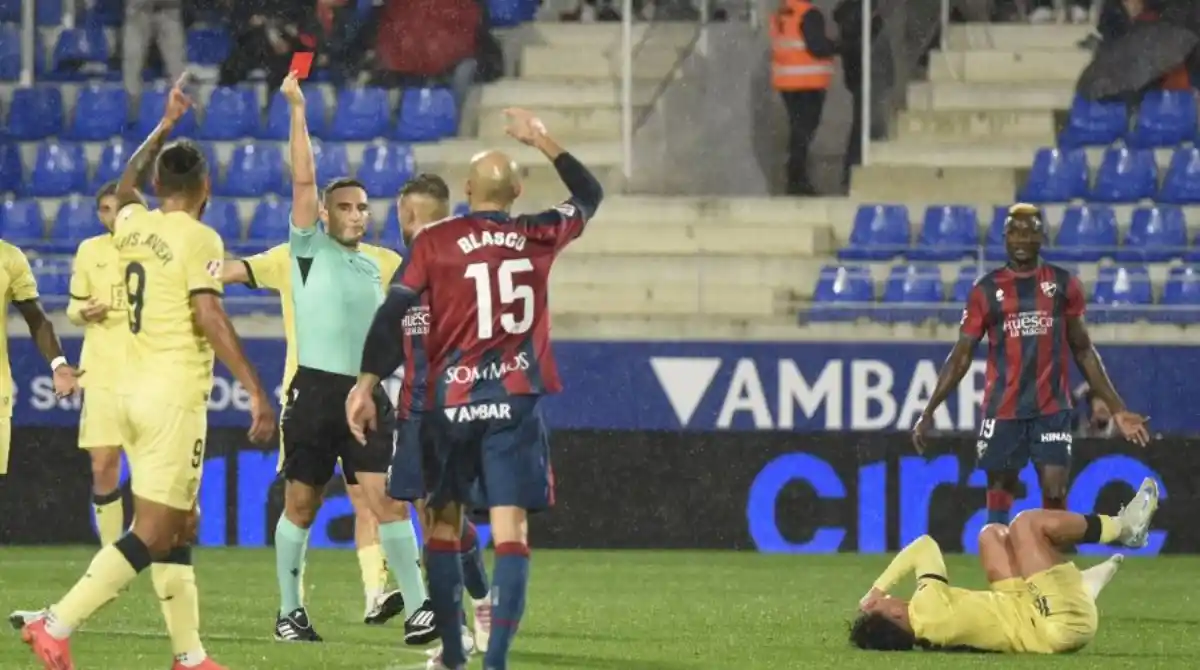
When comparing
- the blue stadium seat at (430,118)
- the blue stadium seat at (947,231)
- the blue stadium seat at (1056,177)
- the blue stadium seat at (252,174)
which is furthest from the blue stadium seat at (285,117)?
the blue stadium seat at (1056,177)

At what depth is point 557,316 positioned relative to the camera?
733 inches

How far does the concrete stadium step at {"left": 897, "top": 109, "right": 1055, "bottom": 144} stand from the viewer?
2061cm

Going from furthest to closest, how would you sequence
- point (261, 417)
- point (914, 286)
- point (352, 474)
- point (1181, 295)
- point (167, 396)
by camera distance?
point (914, 286), point (1181, 295), point (352, 474), point (167, 396), point (261, 417)

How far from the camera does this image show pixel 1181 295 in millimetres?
18281

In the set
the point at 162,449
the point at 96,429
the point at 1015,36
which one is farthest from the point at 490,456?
the point at 1015,36

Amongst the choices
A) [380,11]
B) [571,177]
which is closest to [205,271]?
[571,177]

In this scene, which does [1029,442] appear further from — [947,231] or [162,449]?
[947,231]

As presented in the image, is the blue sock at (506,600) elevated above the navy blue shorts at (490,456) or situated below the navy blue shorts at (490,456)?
below

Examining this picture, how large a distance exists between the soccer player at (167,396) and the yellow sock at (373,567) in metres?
2.59

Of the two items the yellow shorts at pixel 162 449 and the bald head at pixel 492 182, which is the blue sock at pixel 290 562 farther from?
the bald head at pixel 492 182

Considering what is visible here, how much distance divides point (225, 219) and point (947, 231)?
18.4 ft

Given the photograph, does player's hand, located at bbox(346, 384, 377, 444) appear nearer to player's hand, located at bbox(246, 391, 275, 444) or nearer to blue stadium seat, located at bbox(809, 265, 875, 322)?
player's hand, located at bbox(246, 391, 275, 444)

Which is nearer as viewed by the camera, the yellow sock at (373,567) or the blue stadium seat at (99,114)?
the yellow sock at (373,567)

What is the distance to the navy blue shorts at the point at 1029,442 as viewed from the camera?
42.0 feet
